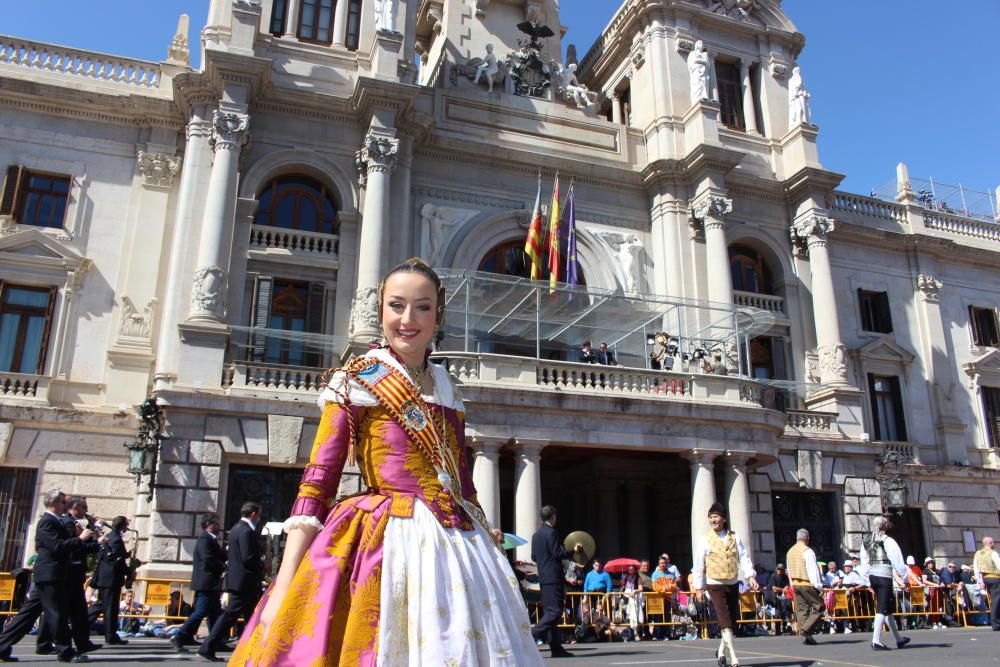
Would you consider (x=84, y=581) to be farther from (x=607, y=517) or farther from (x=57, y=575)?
(x=607, y=517)

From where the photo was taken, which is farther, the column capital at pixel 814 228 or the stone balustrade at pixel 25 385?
the column capital at pixel 814 228

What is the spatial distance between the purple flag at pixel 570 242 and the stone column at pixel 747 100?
781cm

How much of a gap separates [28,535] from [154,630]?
5.14 meters

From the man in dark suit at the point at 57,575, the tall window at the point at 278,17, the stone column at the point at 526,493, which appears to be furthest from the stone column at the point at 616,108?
the man in dark suit at the point at 57,575

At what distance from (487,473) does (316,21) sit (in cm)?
1331

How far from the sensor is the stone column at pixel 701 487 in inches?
690

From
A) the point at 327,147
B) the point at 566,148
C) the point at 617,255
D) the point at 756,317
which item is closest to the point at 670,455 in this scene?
the point at 756,317

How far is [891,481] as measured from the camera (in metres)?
21.9

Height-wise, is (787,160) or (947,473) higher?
(787,160)

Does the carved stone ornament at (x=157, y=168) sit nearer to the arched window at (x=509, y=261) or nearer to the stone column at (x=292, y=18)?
the stone column at (x=292, y=18)

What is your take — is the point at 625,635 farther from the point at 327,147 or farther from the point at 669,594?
the point at 327,147

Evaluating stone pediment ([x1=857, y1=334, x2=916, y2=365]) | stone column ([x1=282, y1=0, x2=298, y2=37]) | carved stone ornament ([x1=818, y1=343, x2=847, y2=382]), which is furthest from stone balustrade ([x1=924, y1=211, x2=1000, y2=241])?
stone column ([x1=282, y1=0, x2=298, y2=37])

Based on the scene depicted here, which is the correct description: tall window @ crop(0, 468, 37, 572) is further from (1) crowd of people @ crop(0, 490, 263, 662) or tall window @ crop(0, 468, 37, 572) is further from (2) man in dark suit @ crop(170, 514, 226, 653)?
(2) man in dark suit @ crop(170, 514, 226, 653)

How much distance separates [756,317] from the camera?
2000 centimetres
